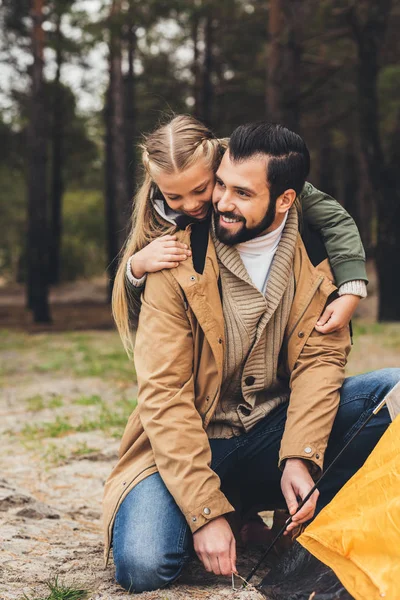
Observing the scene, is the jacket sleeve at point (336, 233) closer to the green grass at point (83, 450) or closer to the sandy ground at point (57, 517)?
the sandy ground at point (57, 517)

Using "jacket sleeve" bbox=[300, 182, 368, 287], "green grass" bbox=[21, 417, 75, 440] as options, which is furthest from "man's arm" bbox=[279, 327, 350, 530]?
"green grass" bbox=[21, 417, 75, 440]

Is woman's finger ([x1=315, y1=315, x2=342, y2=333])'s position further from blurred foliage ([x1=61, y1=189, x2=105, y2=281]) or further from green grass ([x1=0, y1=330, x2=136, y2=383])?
blurred foliage ([x1=61, y1=189, x2=105, y2=281])

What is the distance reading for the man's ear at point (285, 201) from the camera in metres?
2.65

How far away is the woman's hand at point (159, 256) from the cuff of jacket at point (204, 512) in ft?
2.58

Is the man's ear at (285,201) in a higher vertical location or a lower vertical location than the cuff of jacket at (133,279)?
higher

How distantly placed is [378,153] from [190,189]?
9.74m

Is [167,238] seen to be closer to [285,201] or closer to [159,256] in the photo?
[159,256]

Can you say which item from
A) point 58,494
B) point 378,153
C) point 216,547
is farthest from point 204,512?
point 378,153

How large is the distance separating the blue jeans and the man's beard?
26.4 inches

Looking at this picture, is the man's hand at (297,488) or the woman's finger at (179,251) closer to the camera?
the man's hand at (297,488)

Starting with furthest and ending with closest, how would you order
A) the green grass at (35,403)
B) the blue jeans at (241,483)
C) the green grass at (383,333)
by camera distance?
the green grass at (383,333)
the green grass at (35,403)
the blue jeans at (241,483)

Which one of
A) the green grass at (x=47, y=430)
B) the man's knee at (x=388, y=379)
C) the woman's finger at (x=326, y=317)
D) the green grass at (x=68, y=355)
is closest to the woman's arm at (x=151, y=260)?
the woman's finger at (x=326, y=317)

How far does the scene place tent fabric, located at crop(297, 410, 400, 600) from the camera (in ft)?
6.70

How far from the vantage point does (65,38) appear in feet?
61.1
